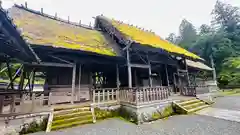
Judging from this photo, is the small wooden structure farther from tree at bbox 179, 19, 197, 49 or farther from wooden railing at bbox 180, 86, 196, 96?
tree at bbox 179, 19, 197, 49

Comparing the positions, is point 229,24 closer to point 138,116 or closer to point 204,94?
point 204,94

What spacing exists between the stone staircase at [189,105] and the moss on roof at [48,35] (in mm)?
4876

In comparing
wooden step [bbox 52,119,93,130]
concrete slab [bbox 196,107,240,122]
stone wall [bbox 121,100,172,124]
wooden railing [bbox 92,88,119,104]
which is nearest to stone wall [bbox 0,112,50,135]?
wooden step [bbox 52,119,93,130]

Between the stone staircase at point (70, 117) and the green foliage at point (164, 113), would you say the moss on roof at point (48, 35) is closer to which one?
the stone staircase at point (70, 117)

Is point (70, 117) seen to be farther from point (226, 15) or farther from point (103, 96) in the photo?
point (226, 15)

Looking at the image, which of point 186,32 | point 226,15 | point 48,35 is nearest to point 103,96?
point 48,35

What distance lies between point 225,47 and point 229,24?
1015 cm

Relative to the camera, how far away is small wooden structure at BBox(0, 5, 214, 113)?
629 centimetres

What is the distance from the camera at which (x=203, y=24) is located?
146 feet

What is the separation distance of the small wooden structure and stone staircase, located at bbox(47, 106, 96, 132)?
60cm

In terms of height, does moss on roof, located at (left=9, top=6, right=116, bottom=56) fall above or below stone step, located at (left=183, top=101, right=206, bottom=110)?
above

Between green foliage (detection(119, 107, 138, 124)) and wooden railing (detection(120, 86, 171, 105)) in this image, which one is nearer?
green foliage (detection(119, 107, 138, 124))

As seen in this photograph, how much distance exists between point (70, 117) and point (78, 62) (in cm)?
334

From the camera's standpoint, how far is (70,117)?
585 centimetres
